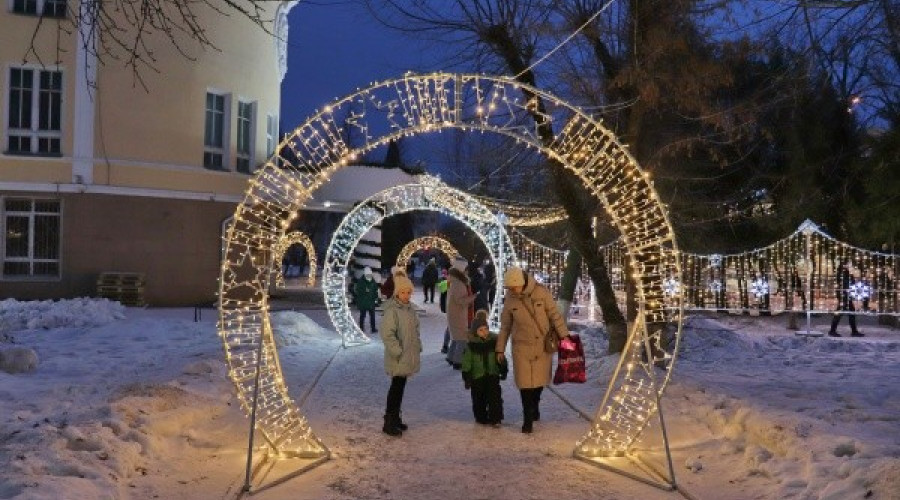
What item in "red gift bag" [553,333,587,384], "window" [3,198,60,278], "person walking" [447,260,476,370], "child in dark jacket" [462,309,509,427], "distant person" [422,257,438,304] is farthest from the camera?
"distant person" [422,257,438,304]

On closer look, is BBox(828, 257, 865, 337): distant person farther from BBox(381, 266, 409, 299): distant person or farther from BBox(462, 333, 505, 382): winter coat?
BBox(462, 333, 505, 382): winter coat

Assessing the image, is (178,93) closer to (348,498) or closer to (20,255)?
(20,255)

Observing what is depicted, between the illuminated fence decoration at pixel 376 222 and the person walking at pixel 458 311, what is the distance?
4.84 metres

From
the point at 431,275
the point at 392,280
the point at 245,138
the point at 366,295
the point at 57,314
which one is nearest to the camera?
the point at 392,280

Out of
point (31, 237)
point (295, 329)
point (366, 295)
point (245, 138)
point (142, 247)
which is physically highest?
point (245, 138)

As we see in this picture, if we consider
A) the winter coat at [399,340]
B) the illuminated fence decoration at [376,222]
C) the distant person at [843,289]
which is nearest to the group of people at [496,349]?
the winter coat at [399,340]

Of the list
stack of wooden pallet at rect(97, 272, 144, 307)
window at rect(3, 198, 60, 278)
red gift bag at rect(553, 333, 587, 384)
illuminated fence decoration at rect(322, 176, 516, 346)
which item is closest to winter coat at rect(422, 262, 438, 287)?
illuminated fence decoration at rect(322, 176, 516, 346)

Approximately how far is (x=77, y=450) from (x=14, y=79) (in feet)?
63.2

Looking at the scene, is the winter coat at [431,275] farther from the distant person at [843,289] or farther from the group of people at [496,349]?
the group of people at [496,349]

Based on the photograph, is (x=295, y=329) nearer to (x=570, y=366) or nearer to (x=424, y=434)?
(x=424, y=434)

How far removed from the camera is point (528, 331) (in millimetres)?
9211

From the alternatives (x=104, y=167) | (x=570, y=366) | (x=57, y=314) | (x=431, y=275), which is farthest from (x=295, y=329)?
(x=431, y=275)

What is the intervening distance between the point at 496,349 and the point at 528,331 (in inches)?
18.3

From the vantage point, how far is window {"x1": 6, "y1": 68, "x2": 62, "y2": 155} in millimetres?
23500
